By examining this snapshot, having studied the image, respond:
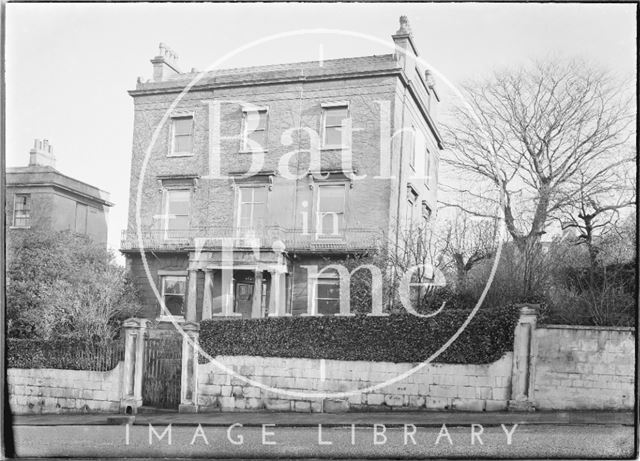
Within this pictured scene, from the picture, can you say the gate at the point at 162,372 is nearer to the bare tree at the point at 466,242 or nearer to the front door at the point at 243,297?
the front door at the point at 243,297

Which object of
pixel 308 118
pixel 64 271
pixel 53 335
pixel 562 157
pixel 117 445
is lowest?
pixel 117 445

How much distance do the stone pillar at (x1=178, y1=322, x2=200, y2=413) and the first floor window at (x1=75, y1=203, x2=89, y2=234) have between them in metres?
2.84

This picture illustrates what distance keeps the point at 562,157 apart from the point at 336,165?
3674mm

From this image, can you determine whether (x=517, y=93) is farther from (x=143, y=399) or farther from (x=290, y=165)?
(x=143, y=399)

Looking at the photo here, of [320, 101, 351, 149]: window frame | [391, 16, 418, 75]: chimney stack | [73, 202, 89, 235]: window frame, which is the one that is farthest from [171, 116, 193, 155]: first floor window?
[391, 16, 418, 75]: chimney stack

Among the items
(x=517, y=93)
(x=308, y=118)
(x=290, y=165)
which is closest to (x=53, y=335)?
(x=290, y=165)

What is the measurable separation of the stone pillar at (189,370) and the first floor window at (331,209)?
2.94m

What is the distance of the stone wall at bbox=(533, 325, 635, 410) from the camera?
1018 centimetres

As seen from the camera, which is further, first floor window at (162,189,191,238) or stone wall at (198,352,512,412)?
first floor window at (162,189,191,238)

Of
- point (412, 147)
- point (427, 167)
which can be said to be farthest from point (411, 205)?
point (412, 147)

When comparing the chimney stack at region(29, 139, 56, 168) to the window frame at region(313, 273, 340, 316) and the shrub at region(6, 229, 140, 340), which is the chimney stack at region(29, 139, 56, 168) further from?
the window frame at region(313, 273, 340, 316)

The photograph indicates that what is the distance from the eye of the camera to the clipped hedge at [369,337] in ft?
36.0

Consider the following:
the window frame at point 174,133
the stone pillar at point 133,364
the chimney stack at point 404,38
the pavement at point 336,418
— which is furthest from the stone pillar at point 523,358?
the stone pillar at point 133,364

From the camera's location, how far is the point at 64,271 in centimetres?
1052
